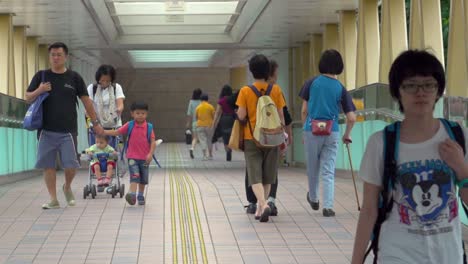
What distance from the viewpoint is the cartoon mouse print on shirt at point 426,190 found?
13.4 ft

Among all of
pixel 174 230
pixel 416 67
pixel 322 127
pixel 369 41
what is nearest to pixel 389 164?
pixel 416 67

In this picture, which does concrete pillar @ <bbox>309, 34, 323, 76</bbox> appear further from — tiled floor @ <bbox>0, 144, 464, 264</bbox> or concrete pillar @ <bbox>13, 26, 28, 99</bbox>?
tiled floor @ <bbox>0, 144, 464, 264</bbox>

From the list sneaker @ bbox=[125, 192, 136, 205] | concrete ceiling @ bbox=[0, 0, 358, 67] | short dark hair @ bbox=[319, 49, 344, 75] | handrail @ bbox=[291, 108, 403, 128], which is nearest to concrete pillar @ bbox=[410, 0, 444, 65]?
handrail @ bbox=[291, 108, 403, 128]

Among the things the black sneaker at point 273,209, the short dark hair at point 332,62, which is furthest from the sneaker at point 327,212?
the short dark hair at point 332,62

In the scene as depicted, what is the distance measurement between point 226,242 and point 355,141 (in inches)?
336

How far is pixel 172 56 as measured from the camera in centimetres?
3844

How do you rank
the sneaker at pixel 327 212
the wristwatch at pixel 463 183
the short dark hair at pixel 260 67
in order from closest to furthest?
1. the wristwatch at pixel 463 183
2. the short dark hair at pixel 260 67
3. the sneaker at pixel 327 212

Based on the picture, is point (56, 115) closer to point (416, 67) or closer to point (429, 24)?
point (429, 24)

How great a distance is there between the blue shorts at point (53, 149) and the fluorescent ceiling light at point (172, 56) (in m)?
22.8

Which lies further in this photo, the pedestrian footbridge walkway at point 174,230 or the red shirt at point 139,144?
the red shirt at point 139,144

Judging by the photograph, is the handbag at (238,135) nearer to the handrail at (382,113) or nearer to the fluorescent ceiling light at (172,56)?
the handrail at (382,113)

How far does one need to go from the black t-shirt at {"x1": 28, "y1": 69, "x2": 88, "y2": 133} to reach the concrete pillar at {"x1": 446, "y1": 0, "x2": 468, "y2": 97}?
13.6ft

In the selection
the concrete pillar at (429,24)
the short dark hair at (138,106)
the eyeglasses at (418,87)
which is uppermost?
the concrete pillar at (429,24)

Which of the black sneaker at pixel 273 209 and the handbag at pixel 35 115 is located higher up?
the handbag at pixel 35 115
